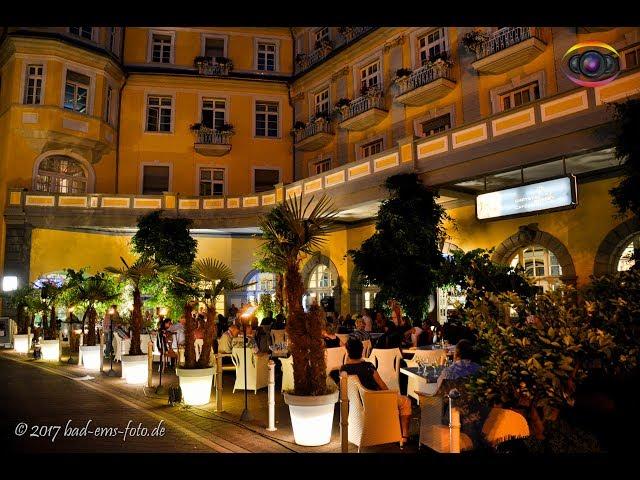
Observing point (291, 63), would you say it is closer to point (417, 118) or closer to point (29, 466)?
point (417, 118)

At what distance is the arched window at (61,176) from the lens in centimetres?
2050

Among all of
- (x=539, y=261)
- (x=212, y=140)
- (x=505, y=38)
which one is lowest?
(x=539, y=261)

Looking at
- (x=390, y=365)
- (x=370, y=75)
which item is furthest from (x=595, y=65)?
(x=370, y=75)

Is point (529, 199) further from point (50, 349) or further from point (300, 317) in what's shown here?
point (50, 349)

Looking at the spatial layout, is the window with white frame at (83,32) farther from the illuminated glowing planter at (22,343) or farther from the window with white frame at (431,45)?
the window with white frame at (431,45)

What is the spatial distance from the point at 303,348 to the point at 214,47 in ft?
72.3

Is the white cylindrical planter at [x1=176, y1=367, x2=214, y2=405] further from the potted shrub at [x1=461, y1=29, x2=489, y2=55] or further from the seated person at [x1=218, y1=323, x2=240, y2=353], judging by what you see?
the potted shrub at [x1=461, y1=29, x2=489, y2=55]

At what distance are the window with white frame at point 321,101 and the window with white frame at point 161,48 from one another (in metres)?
7.78

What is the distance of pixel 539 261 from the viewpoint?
1335 cm

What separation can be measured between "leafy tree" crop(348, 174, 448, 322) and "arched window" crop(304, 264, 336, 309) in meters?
7.45

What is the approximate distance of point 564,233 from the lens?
1245cm

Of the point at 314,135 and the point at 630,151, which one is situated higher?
the point at 314,135

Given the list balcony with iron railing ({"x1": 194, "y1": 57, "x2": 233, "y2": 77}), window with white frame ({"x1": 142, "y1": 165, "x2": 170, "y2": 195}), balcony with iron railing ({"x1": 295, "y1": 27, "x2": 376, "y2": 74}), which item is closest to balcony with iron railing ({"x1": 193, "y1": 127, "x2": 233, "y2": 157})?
window with white frame ({"x1": 142, "y1": 165, "x2": 170, "y2": 195})
